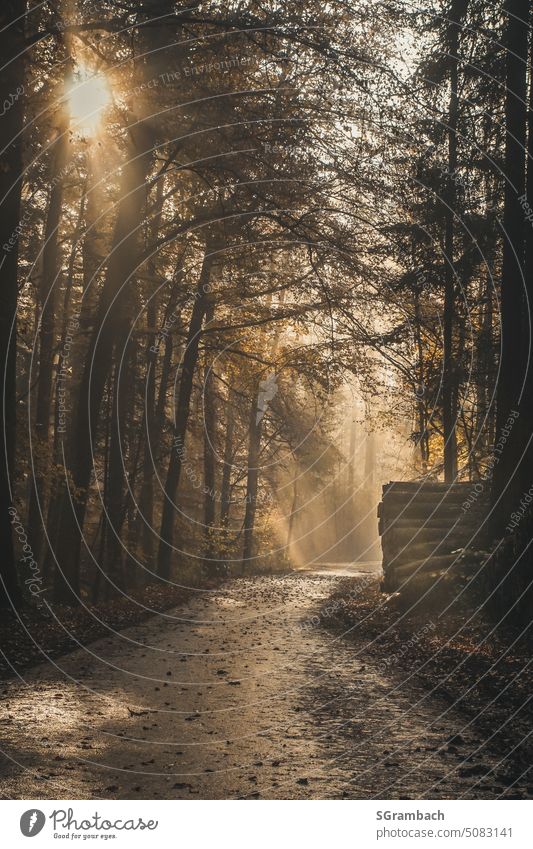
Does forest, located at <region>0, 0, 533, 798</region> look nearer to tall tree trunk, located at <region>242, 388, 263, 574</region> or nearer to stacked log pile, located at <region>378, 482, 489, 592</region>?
stacked log pile, located at <region>378, 482, 489, 592</region>

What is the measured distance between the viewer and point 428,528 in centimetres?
1855

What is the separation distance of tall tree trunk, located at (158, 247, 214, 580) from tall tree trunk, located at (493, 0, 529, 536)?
1141 cm

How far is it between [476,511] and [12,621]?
9855 millimetres

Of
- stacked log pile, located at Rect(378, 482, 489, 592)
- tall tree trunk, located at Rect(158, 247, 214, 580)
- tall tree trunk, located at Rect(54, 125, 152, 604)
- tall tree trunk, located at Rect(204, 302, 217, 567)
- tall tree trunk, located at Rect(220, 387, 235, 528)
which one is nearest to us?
stacked log pile, located at Rect(378, 482, 489, 592)

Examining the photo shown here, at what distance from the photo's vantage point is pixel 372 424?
2347cm

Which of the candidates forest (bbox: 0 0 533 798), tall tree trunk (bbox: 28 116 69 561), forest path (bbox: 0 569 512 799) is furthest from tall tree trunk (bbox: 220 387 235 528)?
forest path (bbox: 0 569 512 799)

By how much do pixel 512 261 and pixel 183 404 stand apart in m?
14.3

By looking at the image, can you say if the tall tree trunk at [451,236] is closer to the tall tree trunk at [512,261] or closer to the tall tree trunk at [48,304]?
the tall tree trunk at [512,261]

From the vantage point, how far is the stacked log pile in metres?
16.2

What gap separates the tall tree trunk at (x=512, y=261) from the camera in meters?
13.8

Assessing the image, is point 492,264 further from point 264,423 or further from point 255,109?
point 264,423

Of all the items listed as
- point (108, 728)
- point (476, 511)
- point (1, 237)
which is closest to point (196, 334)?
point (476, 511)
